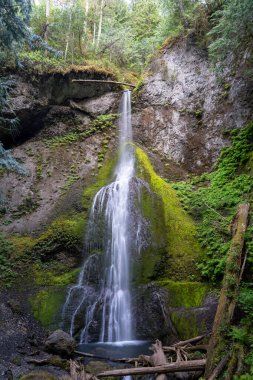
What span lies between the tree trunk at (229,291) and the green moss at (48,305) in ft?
16.0

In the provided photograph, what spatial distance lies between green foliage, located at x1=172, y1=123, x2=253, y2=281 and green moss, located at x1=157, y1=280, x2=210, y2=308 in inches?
17.8

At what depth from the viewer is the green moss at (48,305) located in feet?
28.7

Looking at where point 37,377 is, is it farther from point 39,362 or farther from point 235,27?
point 235,27

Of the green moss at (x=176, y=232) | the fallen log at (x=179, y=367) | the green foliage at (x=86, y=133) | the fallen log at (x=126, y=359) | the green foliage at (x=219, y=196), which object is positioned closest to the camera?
the fallen log at (x=179, y=367)

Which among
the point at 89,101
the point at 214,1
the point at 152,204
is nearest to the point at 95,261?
the point at 152,204

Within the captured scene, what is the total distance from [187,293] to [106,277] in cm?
261

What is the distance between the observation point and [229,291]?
568 centimetres

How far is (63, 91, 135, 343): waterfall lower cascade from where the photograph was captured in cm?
865

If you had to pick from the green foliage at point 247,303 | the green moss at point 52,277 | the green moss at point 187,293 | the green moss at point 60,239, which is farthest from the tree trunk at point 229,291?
the green moss at point 60,239

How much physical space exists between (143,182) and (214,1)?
1052 cm

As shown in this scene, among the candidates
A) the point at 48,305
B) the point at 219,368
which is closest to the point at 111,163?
the point at 48,305

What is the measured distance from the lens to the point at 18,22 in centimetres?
802

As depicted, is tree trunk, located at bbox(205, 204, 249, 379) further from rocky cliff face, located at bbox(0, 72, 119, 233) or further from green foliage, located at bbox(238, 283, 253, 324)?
rocky cliff face, located at bbox(0, 72, 119, 233)

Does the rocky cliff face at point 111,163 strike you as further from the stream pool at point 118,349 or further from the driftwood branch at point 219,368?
the driftwood branch at point 219,368
